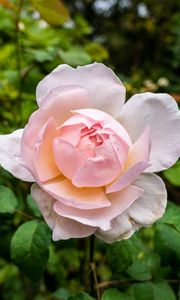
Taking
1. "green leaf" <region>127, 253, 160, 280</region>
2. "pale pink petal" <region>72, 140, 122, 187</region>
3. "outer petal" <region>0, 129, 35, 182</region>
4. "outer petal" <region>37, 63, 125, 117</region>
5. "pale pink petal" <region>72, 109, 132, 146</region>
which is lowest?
"green leaf" <region>127, 253, 160, 280</region>

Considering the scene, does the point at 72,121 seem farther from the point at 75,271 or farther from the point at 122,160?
the point at 75,271

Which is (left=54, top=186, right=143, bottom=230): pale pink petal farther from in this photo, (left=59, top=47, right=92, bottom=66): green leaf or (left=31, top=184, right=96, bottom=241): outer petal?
(left=59, top=47, right=92, bottom=66): green leaf

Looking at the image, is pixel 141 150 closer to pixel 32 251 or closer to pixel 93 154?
pixel 93 154

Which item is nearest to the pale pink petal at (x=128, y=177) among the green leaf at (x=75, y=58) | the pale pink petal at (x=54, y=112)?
the pale pink petal at (x=54, y=112)

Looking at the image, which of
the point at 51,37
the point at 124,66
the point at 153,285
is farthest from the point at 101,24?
the point at 153,285

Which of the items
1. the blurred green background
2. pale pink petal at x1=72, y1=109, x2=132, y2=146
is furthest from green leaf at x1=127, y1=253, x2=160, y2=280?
pale pink petal at x1=72, y1=109, x2=132, y2=146

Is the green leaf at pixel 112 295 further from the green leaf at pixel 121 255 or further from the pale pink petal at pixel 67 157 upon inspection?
the pale pink petal at pixel 67 157
